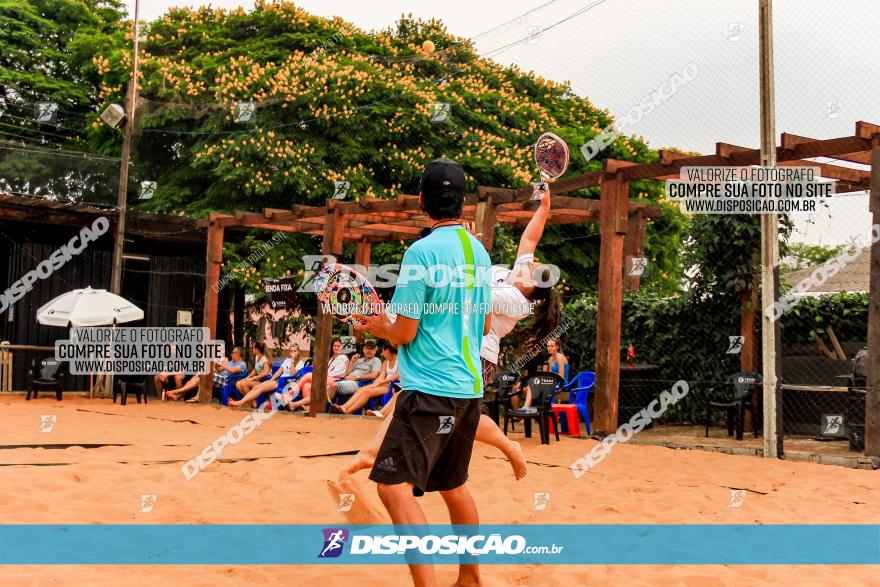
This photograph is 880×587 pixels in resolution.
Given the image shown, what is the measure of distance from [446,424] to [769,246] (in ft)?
20.8

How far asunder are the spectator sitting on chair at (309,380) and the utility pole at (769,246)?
694cm

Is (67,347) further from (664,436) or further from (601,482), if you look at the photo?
(601,482)

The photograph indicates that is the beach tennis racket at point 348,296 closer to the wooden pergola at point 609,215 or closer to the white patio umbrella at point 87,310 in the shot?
the wooden pergola at point 609,215

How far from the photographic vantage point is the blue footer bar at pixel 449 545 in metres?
4.12

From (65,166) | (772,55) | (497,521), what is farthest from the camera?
(65,166)

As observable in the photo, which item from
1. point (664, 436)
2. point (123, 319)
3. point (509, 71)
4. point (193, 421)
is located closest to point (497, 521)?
point (664, 436)

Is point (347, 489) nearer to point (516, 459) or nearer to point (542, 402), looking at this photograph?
point (516, 459)

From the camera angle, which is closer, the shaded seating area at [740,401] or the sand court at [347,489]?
the sand court at [347,489]

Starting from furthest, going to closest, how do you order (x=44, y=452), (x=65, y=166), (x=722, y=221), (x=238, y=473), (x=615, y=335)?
(x=65, y=166), (x=722, y=221), (x=615, y=335), (x=44, y=452), (x=238, y=473)

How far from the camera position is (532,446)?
30.5ft

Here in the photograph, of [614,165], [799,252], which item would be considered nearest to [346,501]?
[614,165]

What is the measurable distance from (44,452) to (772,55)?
25.9ft

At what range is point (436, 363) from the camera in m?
3.48

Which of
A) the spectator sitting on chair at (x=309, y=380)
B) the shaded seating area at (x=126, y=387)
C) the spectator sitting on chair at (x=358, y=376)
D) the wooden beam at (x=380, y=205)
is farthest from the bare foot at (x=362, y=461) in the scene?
the shaded seating area at (x=126, y=387)
